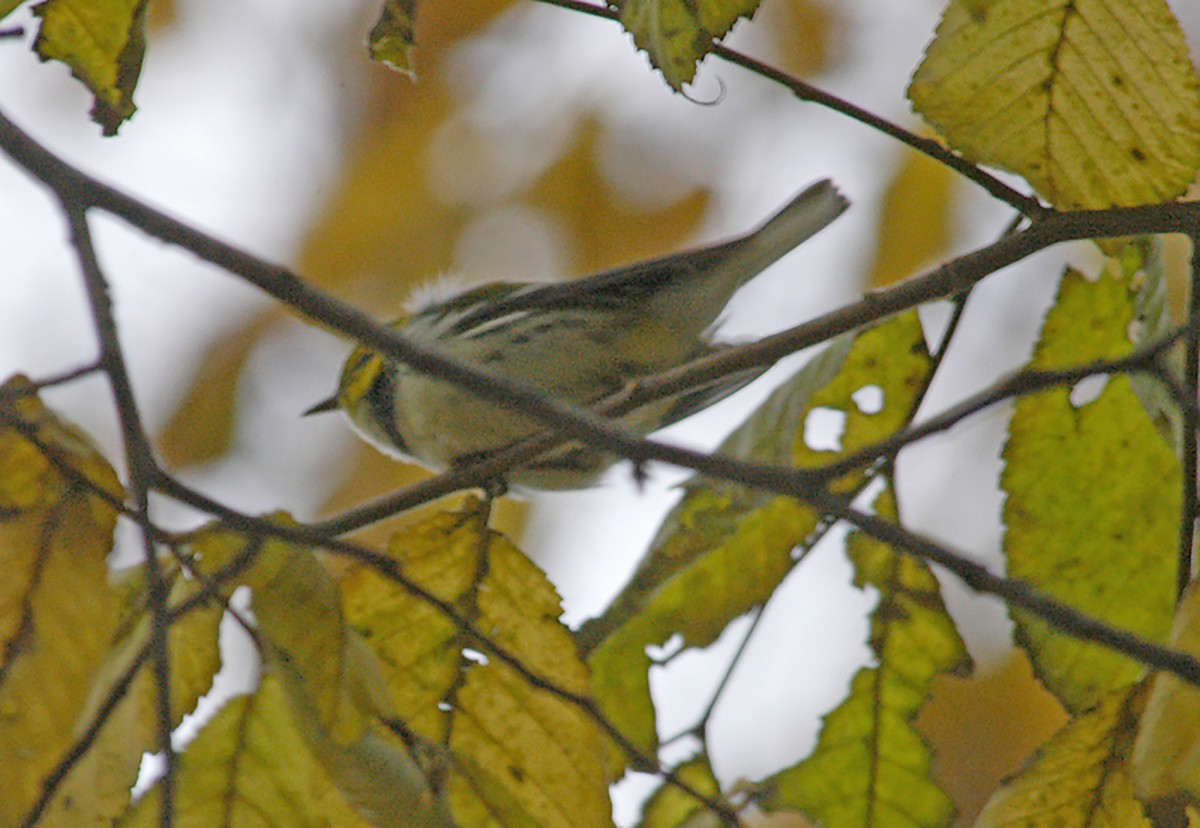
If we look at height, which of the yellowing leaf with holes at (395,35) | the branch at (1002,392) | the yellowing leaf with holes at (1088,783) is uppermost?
the yellowing leaf with holes at (395,35)

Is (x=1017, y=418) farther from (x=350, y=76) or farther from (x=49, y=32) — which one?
(x=350, y=76)

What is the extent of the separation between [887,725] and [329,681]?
69cm

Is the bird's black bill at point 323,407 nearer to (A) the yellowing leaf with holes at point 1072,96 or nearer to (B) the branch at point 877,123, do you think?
(B) the branch at point 877,123

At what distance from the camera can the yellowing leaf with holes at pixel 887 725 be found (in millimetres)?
1395

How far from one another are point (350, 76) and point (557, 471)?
1.51 metres

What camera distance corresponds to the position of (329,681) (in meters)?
0.95

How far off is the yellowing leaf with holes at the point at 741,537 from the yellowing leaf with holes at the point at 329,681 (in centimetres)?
50

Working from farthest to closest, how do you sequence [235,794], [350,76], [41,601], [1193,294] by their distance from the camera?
1. [350,76]
2. [1193,294]
3. [235,794]
4. [41,601]

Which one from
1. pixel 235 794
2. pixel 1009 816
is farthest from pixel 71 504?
pixel 1009 816

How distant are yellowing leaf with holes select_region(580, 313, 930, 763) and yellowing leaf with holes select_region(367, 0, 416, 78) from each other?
0.52 meters

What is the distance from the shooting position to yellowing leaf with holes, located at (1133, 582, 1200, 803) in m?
0.81

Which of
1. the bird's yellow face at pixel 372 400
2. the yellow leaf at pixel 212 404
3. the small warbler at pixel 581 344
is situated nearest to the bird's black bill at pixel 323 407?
the bird's yellow face at pixel 372 400

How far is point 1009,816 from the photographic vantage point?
3.32 ft

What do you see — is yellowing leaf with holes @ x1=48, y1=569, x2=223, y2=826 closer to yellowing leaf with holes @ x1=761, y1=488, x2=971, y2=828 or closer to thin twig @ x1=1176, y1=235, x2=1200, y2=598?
yellowing leaf with holes @ x1=761, y1=488, x2=971, y2=828
